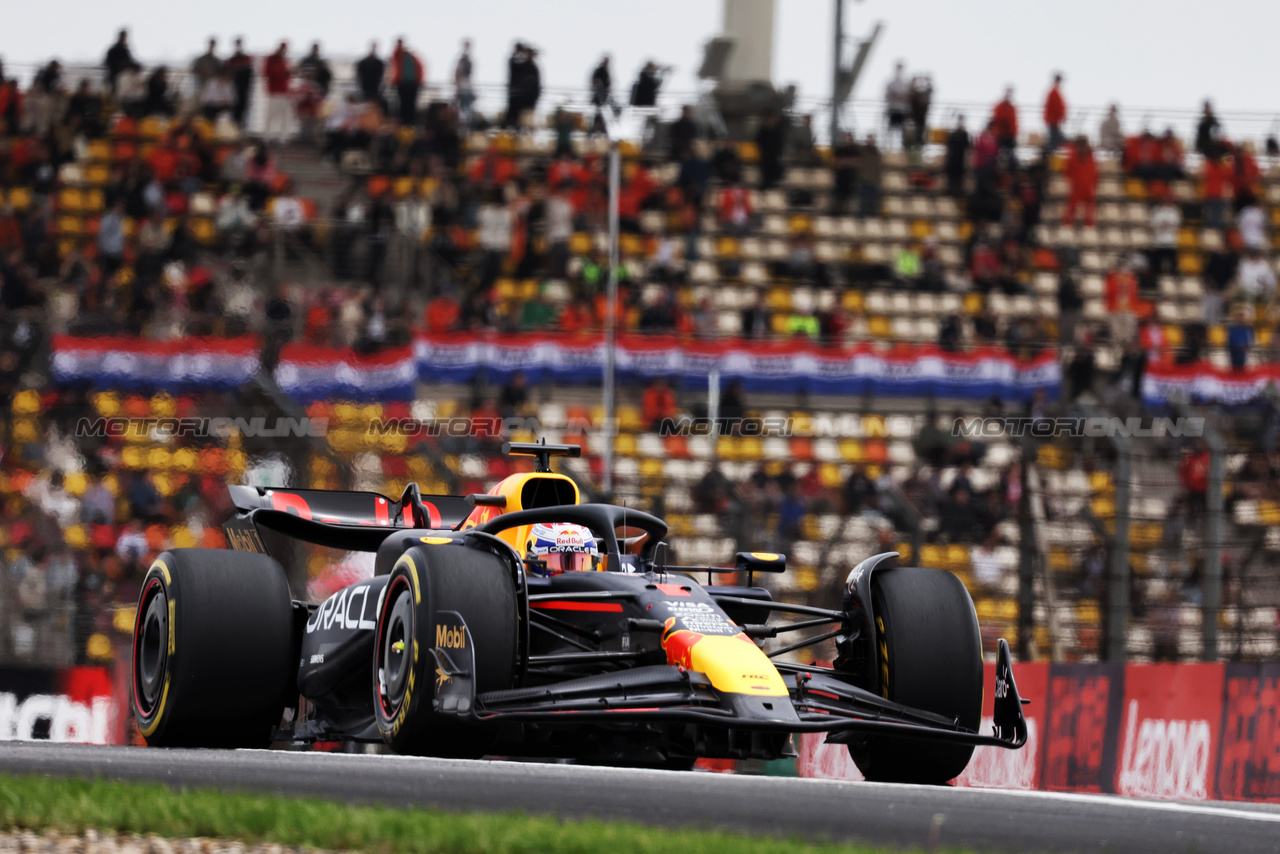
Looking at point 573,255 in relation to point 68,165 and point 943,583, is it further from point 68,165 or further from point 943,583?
point 943,583

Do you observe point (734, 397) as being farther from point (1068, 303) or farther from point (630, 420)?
point (1068, 303)

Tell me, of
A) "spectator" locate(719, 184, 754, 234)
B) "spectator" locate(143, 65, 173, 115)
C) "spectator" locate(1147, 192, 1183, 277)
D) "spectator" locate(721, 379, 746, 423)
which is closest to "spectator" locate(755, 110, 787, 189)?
"spectator" locate(719, 184, 754, 234)

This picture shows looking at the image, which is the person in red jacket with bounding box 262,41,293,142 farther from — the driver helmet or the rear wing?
the driver helmet

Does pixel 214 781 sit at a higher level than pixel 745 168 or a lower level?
lower

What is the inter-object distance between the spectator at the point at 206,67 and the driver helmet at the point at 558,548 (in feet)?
39.7

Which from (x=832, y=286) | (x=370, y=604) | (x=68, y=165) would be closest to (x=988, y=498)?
(x=370, y=604)

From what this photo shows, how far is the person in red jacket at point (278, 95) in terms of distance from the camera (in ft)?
60.2

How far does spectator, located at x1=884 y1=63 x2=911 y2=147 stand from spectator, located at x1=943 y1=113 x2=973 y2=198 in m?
0.55

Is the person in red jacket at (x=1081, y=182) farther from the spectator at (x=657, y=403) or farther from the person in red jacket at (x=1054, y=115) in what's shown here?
the spectator at (x=657, y=403)

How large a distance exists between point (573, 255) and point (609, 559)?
10.2 metres

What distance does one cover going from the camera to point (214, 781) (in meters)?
5.69

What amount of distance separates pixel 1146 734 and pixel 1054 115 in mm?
11683

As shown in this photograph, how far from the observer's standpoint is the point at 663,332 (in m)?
16.8

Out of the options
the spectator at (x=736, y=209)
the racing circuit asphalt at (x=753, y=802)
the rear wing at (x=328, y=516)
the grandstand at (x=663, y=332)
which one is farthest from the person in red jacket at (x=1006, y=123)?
the racing circuit asphalt at (x=753, y=802)
